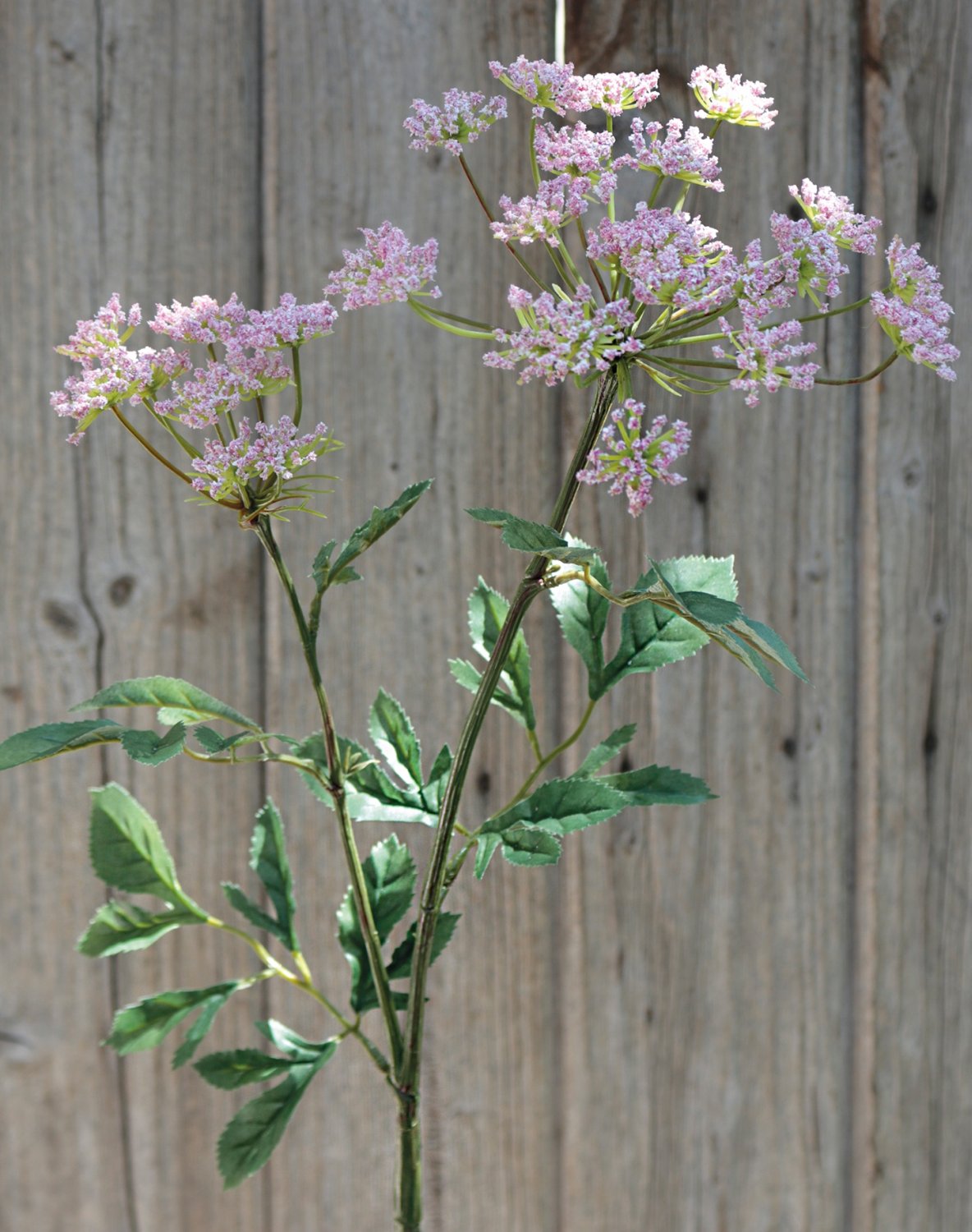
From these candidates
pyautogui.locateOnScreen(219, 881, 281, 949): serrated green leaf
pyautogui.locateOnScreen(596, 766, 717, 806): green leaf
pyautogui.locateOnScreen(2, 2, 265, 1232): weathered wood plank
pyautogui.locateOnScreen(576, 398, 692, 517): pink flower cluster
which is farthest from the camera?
pyautogui.locateOnScreen(2, 2, 265, 1232): weathered wood plank

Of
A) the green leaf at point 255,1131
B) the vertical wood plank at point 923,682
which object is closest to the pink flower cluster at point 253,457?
the green leaf at point 255,1131

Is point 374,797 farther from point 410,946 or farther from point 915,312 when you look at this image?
point 915,312

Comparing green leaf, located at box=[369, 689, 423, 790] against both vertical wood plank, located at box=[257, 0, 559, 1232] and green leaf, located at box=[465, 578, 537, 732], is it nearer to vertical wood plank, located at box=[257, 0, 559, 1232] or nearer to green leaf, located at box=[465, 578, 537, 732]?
green leaf, located at box=[465, 578, 537, 732]

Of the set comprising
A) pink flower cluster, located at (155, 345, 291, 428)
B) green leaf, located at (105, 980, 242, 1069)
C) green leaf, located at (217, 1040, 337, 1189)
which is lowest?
green leaf, located at (217, 1040, 337, 1189)

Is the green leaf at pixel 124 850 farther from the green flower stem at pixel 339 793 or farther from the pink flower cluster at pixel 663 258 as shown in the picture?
the pink flower cluster at pixel 663 258

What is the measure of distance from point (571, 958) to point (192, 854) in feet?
1.10

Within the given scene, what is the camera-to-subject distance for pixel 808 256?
41 centimetres

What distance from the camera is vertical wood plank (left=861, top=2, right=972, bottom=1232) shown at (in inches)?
37.6

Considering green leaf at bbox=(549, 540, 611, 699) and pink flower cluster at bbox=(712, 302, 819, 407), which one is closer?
pink flower cluster at bbox=(712, 302, 819, 407)

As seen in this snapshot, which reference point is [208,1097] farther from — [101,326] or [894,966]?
[101,326]

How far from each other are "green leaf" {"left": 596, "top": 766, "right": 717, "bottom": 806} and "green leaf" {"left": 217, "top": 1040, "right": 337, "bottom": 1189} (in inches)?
8.4

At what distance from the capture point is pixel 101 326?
1.45ft

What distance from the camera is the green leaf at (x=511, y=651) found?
59cm

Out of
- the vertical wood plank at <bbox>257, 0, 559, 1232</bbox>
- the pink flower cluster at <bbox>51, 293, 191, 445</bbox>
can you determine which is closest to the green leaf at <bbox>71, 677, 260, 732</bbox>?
the pink flower cluster at <bbox>51, 293, 191, 445</bbox>
